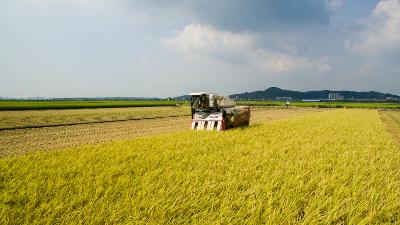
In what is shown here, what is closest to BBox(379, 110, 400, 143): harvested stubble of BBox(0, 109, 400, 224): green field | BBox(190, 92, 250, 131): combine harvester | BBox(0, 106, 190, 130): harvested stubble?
BBox(190, 92, 250, 131): combine harvester

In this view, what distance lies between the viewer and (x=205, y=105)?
17.0 meters

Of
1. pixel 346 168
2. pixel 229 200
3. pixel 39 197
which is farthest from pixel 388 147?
pixel 39 197

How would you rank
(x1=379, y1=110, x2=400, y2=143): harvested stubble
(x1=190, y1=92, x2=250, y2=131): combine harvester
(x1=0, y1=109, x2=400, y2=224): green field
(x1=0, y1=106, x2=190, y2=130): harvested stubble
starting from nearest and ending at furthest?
(x1=0, y1=109, x2=400, y2=224): green field → (x1=190, y1=92, x2=250, y2=131): combine harvester → (x1=379, y1=110, x2=400, y2=143): harvested stubble → (x1=0, y1=106, x2=190, y2=130): harvested stubble

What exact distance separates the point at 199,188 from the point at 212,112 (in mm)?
11469

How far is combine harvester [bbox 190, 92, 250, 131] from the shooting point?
16234 millimetres

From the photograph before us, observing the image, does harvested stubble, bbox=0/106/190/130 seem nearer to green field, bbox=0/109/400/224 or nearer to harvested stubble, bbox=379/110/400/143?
green field, bbox=0/109/400/224

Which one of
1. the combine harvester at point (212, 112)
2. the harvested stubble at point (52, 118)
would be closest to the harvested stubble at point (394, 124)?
the combine harvester at point (212, 112)

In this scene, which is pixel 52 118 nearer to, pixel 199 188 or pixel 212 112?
pixel 212 112

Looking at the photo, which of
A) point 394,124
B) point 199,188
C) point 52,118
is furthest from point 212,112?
point 394,124

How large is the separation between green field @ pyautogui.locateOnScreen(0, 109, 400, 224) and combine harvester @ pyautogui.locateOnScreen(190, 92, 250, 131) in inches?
279

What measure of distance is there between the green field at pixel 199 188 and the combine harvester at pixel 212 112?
7076 mm

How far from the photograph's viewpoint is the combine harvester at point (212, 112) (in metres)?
16.2

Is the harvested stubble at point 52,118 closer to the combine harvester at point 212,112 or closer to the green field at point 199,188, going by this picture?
the combine harvester at point 212,112

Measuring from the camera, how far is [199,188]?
5480 millimetres
